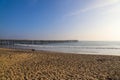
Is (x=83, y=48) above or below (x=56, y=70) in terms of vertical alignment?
below

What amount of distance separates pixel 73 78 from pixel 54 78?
A: 83cm

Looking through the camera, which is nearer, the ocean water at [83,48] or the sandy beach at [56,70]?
the sandy beach at [56,70]

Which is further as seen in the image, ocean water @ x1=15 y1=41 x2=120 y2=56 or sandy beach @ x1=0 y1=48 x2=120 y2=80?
ocean water @ x1=15 y1=41 x2=120 y2=56

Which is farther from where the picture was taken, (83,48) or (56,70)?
(83,48)

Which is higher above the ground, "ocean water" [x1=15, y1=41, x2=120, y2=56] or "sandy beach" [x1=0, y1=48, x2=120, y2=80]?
"sandy beach" [x1=0, y1=48, x2=120, y2=80]

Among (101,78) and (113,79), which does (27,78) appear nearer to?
(101,78)

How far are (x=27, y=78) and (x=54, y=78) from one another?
1.15m

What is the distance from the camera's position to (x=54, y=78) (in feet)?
19.2

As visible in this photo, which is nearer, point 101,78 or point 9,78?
point 9,78

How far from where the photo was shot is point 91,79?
19.1ft

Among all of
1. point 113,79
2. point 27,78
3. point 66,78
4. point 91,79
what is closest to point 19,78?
point 27,78

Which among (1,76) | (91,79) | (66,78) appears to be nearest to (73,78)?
(66,78)

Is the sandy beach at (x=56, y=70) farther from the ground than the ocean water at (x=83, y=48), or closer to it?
farther from the ground

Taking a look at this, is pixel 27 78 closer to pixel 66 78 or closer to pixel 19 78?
pixel 19 78
